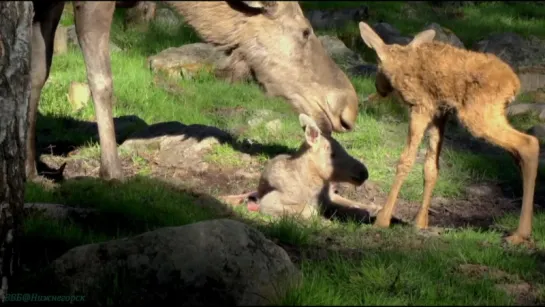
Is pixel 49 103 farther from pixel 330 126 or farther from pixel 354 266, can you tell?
pixel 354 266

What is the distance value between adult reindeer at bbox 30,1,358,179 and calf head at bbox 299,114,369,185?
0.64 feet

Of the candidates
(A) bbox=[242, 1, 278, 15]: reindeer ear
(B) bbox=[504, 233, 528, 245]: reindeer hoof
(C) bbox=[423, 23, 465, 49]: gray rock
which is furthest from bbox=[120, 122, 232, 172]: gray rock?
(C) bbox=[423, 23, 465, 49]: gray rock

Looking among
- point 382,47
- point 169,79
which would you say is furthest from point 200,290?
point 169,79

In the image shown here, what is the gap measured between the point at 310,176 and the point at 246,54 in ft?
3.88

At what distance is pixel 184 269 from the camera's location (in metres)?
4.91

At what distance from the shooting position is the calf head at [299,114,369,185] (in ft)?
27.4

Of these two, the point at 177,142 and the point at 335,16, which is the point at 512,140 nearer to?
the point at 177,142

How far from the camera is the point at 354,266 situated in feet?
17.7

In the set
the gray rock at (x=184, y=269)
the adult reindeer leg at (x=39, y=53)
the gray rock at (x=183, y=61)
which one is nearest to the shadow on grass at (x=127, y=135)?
the adult reindeer leg at (x=39, y=53)

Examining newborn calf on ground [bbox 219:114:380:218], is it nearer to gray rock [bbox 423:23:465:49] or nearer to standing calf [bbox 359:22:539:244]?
standing calf [bbox 359:22:539:244]

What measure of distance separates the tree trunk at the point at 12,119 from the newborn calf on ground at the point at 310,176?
302 cm

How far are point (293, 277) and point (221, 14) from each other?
367 cm

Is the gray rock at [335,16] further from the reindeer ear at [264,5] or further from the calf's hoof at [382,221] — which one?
the calf's hoof at [382,221]

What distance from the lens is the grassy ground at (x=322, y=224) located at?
17.0ft
